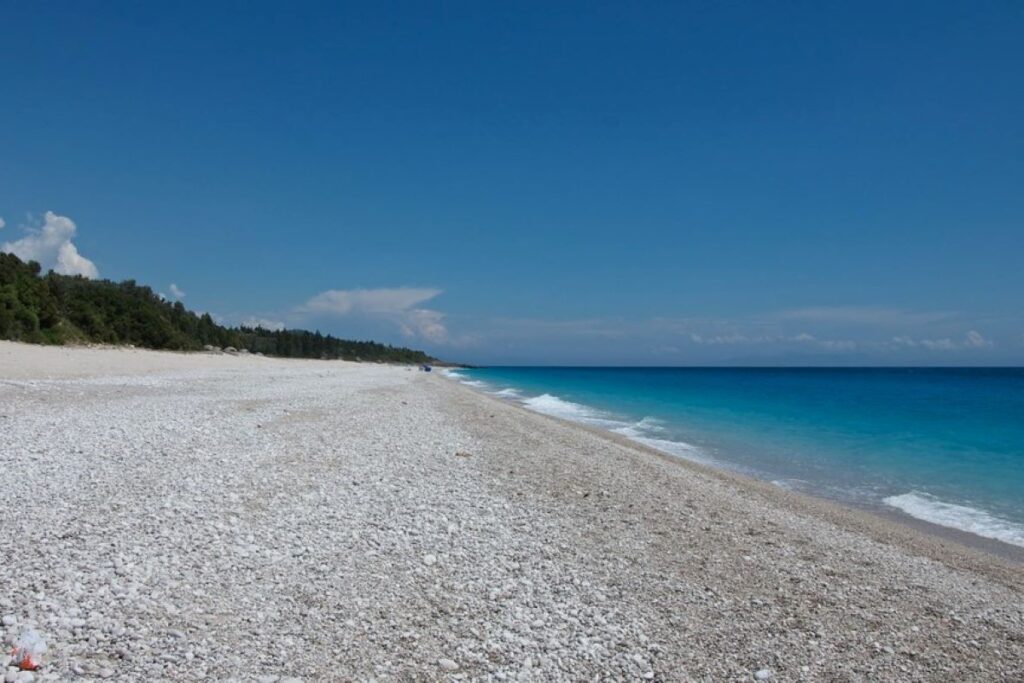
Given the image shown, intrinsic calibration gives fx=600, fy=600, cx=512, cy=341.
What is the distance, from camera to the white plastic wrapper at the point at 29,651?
3.92 m

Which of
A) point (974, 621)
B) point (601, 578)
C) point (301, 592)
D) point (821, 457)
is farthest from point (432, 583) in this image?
point (821, 457)

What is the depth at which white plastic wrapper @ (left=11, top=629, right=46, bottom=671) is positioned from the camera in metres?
3.92

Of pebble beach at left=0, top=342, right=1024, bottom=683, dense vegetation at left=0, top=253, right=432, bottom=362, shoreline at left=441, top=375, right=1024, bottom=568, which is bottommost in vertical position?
shoreline at left=441, top=375, right=1024, bottom=568

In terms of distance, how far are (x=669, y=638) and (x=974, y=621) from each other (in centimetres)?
402

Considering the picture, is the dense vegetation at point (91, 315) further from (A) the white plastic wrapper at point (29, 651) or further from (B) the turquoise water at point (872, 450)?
(A) the white plastic wrapper at point (29, 651)

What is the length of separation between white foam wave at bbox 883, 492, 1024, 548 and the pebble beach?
6.10ft

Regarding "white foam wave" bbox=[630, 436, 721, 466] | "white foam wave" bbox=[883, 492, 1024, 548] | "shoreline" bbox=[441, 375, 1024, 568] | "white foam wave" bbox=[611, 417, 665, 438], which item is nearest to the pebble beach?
"shoreline" bbox=[441, 375, 1024, 568]

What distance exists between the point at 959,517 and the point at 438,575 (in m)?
13.3

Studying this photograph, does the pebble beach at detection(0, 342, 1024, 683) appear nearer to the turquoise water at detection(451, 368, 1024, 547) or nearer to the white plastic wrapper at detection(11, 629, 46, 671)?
the white plastic wrapper at detection(11, 629, 46, 671)

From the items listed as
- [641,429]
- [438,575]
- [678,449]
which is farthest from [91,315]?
[438,575]

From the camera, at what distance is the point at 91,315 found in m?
50.6

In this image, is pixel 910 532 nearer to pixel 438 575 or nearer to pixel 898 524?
pixel 898 524

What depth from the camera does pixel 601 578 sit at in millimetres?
6730

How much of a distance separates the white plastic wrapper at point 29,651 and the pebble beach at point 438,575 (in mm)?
52
